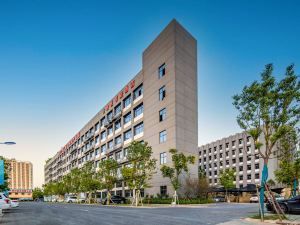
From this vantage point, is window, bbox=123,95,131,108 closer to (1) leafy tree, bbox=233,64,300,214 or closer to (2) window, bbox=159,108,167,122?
(2) window, bbox=159,108,167,122

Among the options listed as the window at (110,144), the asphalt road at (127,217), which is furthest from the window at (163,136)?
the window at (110,144)

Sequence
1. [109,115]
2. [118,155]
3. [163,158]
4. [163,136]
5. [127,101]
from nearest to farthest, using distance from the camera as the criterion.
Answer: [163,158] → [163,136] → [127,101] → [118,155] → [109,115]

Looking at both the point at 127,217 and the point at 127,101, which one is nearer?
the point at 127,217

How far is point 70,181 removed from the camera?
3219 inches

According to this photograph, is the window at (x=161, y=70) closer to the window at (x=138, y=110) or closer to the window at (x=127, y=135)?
the window at (x=138, y=110)

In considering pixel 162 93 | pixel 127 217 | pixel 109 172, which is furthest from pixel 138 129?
pixel 127 217

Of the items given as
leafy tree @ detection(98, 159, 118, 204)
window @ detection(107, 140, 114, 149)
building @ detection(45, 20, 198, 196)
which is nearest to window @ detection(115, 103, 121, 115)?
building @ detection(45, 20, 198, 196)

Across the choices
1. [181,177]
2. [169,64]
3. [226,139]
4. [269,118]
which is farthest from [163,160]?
[226,139]

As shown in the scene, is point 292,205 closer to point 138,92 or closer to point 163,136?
point 163,136

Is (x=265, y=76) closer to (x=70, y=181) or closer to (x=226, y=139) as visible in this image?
(x=70, y=181)

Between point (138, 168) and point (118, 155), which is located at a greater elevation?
point (118, 155)

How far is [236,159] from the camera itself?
307 ft

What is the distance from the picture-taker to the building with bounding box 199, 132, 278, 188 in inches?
3364

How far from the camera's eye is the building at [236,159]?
85438 mm
